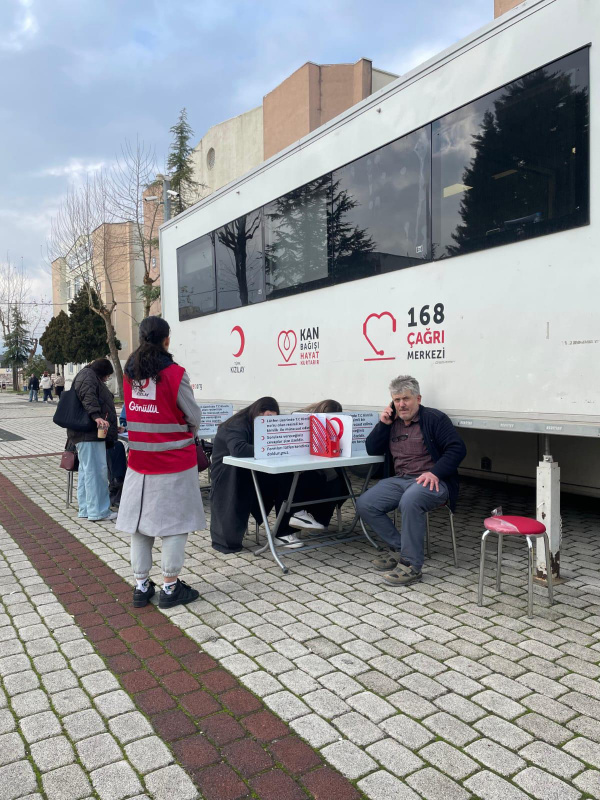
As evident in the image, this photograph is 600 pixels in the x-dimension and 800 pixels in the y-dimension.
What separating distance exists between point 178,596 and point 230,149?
23544mm

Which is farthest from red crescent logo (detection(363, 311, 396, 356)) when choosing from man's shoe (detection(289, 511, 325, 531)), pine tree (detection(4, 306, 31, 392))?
pine tree (detection(4, 306, 31, 392))

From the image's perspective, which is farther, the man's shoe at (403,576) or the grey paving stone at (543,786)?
the man's shoe at (403,576)

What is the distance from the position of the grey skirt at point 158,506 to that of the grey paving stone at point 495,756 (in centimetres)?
193

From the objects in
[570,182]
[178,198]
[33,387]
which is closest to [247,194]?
[570,182]

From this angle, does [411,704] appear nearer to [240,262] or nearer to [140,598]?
[140,598]

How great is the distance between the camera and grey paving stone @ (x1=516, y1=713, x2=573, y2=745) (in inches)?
93.0

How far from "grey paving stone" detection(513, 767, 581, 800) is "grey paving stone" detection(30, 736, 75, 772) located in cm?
158

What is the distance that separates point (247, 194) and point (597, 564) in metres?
4.73

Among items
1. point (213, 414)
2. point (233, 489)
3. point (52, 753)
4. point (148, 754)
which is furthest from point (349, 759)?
point (213, 414)

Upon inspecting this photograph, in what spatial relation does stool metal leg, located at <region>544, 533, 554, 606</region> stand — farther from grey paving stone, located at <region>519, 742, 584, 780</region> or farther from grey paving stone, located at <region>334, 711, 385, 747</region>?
grey paving stone, located at <region>334, 711, 385, 747</region>

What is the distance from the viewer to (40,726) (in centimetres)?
252

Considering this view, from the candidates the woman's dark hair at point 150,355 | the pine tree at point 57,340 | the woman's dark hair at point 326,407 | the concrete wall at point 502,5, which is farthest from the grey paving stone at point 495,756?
the pine tree at point 57,340

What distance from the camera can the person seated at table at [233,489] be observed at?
4.66m

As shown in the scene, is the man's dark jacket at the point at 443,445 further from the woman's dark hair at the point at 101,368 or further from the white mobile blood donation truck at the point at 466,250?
the woman's dark hair at the point at 101,368
